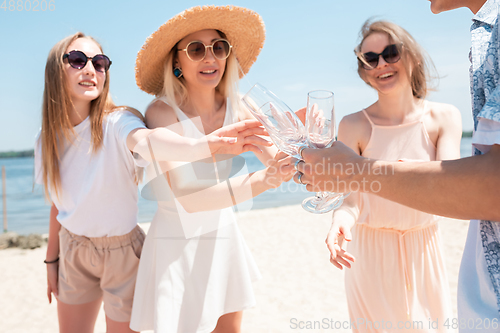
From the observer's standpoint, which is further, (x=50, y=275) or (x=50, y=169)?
(x=50, y=275)

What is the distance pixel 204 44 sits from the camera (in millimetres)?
2365

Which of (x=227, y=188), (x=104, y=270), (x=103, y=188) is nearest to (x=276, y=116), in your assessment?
(x=227, y=188)

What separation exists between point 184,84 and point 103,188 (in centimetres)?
91

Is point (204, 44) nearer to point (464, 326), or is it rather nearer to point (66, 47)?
point (66, 47)

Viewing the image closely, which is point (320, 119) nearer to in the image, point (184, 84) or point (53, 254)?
point (184, 84)

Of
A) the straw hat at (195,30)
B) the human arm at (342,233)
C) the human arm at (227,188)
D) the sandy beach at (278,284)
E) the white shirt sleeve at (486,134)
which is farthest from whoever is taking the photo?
the sandy beach at (278,284)

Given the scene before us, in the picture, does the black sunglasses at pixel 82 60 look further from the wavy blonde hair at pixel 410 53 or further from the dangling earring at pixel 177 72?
the wavy blonde hair at pixel 410 53

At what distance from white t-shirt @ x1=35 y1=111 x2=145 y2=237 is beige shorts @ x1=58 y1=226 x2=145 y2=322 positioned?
77 mm

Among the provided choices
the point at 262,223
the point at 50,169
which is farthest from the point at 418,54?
the point at 262,223

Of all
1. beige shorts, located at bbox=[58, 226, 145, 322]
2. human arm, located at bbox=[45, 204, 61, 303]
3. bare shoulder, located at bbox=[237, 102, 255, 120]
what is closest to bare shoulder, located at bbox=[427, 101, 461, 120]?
bare shoulder, located at bbox=[237, 102, 255, 120]

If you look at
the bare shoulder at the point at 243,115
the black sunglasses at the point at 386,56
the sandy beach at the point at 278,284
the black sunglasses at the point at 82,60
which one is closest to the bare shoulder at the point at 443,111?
the black sunglasses at the point at 386,56

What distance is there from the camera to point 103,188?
229 centimetres

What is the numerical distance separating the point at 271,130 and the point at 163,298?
3.86 feet

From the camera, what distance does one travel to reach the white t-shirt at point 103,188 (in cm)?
229
